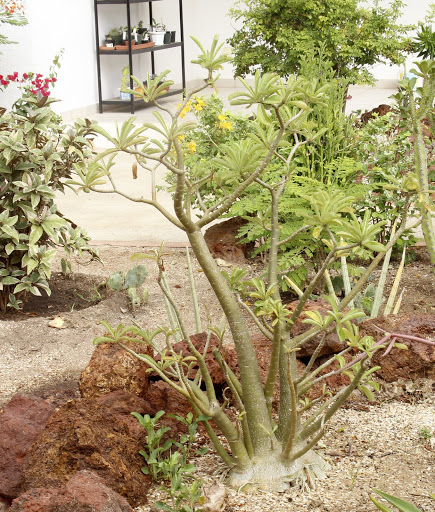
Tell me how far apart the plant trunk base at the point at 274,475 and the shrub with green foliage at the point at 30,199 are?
2.14 metres

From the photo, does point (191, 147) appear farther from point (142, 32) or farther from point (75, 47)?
point (142, 32)

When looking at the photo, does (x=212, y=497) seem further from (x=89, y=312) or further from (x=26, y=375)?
(x=89, y=312)

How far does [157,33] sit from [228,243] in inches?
361

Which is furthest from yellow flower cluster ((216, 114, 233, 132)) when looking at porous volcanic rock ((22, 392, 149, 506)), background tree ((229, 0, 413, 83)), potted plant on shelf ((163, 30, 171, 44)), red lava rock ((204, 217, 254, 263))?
potted plant on shelf ((163, 30, 171, 44))

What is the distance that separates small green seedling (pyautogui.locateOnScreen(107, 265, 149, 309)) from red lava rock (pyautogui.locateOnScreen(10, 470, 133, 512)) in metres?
2.40

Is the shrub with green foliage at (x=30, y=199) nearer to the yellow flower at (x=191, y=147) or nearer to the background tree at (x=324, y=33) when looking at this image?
the yellow flower at (x=191, y=147)

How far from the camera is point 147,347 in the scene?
2.83 meters

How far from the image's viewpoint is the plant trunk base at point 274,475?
7.48 ft

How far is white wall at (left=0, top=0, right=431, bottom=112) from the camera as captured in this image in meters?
11.2

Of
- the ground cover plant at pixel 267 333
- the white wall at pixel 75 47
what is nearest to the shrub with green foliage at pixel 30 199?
the ground cover plant at pixel 267 333

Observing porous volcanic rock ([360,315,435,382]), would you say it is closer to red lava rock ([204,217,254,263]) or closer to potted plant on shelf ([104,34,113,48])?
red lava rock ([204,217,254,263])

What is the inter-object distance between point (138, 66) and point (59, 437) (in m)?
12.6

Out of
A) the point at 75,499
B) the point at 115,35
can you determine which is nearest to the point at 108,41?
the point at 115,35

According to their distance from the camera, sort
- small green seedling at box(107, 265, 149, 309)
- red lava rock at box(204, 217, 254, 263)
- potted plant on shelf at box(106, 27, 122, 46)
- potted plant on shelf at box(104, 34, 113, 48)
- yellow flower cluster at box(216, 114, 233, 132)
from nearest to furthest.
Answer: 1. small green seedling at box(107, 265, 149, 309)
2. red lava rock at box(204, 217, 254, 263)
3. yellow flower cluster at box(216, 114, 233, 132)
4. potted plant on shelf at box(104, 34, 113, 48)
5. potted plant on shelf at box(106, 27, 122, 46)
